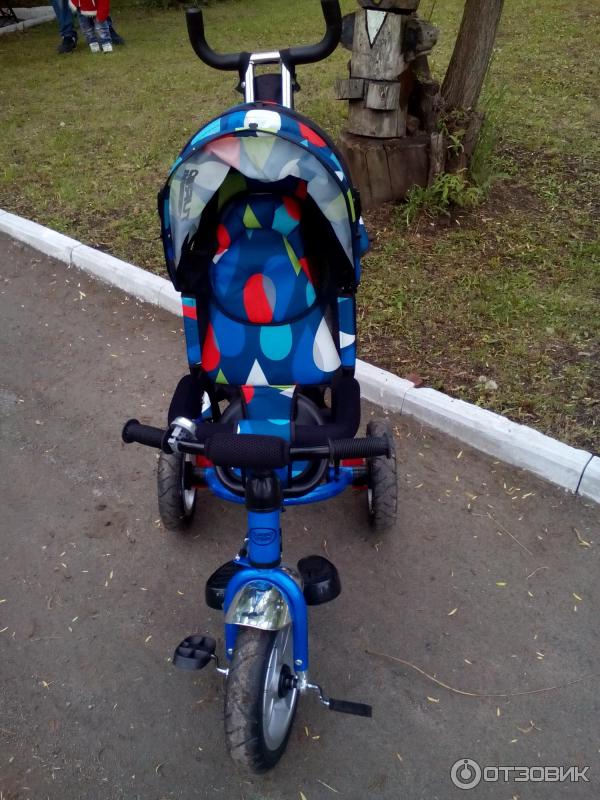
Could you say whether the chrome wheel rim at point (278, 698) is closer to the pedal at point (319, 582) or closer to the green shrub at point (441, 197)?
the pedal at point (319, 582)

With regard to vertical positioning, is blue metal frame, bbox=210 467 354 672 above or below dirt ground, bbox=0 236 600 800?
above

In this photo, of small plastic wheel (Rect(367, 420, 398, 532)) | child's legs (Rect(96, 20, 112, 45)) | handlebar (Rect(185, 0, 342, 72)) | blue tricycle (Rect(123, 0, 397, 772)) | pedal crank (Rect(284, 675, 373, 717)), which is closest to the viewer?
blue tricycle (Rect(123, 0, 397, 772))

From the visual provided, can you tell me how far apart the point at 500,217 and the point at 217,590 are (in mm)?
4168

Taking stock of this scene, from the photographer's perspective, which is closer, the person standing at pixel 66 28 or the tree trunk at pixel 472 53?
the tree trunk at pixel 472 53

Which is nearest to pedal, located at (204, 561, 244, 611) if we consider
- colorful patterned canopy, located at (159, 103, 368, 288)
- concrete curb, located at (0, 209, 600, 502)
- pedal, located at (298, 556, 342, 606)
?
pedal, located at (298, 556, 342, 606)

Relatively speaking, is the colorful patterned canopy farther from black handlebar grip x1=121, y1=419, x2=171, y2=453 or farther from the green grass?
the green grass

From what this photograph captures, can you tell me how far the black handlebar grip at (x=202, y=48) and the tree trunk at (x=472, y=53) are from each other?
3.19m

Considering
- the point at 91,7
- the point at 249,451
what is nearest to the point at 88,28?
the point at 91,7

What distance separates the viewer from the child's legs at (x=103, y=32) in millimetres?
11109

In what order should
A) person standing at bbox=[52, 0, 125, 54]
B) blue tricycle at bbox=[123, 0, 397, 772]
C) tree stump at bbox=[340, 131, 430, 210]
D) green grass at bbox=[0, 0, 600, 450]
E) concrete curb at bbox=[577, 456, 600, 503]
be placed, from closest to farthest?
blue tricycle at bbox=[123, 0, 397, 772], concrete curb at bbox=[577, 456, 600, 503], green grass at bbox=[0, 0, 600, 450], tree stump at bbox=[340, 131, 430, 210], person standing at bbox=[52, 0, 125, 54]

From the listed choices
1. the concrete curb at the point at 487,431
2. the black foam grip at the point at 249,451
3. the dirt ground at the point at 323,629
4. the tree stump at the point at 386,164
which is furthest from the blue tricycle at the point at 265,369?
the tree stump at the point at 386,164

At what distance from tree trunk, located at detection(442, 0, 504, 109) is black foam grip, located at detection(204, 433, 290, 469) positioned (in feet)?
14.7

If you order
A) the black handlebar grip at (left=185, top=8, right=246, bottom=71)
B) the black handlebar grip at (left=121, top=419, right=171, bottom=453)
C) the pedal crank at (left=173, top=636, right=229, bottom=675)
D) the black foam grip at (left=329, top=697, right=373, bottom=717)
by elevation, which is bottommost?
the black foam grip at (left=329, top=697, right=373, bottom=717)

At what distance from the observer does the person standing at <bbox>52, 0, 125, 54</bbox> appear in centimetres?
1122
